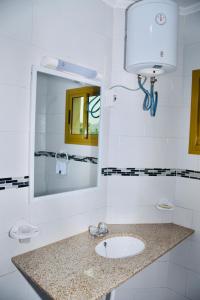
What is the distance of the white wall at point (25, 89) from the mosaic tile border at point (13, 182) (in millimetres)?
23

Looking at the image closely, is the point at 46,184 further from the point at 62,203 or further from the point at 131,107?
the point at 131,107

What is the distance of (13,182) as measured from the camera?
49.1 inches

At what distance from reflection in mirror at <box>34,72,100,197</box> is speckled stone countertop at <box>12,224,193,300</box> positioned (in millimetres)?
339

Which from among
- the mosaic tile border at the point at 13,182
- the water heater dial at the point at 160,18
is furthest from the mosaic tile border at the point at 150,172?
the water heater dial at the point at 160,18

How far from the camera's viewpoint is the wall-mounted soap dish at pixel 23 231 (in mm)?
1185

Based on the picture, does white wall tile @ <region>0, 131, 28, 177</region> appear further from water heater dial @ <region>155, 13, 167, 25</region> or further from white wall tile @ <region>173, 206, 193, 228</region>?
white wall tile @ <region>173, 206, 193, 228</region>

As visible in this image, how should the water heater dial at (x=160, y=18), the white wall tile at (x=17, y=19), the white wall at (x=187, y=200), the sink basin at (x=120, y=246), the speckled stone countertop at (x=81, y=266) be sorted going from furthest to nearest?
the white wall at (x=187, y=200), the sink basin at (x=120, y=246), the water heater dial at (x=160, y=18), the white wall tile at (x=17, y=19), the speckled stone countertop at (x=81, y=266)

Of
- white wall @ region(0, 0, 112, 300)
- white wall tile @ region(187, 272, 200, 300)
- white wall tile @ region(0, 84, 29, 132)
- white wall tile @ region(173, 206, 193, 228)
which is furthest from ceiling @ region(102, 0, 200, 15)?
white wall tile @ region(187, 272, 200, 300)

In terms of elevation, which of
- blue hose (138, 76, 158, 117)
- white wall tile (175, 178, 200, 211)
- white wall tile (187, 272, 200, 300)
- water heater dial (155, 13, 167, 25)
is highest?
water heater dial (155, 13, 167, 25)

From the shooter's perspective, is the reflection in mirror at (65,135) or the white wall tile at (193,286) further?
the white wall tile at (193,286)

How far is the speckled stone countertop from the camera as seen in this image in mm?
1028

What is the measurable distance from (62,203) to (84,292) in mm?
571

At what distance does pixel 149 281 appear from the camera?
6.25 feet

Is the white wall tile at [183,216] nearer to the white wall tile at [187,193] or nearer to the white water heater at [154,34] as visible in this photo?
the white wall tile at [187,193]
